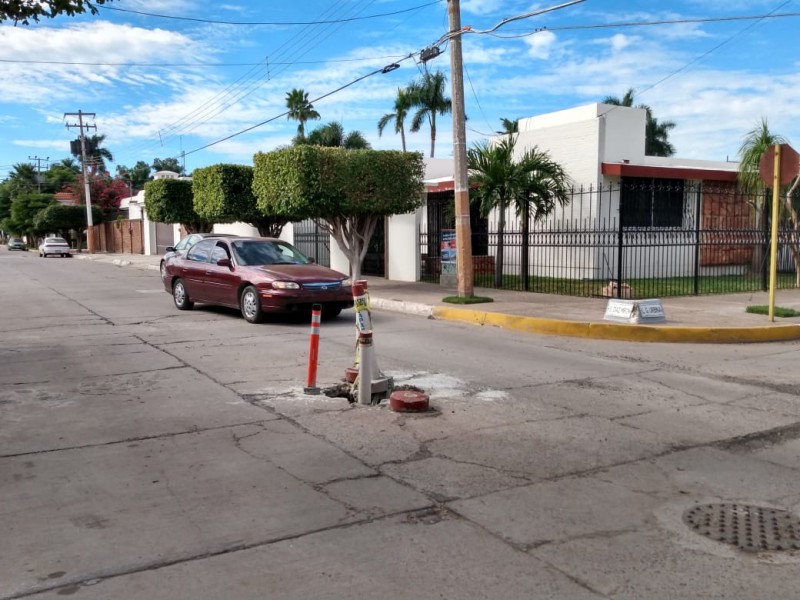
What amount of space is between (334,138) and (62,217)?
24.1 m

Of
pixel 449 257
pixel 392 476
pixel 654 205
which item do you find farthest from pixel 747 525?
pixel 654 205

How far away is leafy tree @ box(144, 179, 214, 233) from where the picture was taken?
98.1 feet

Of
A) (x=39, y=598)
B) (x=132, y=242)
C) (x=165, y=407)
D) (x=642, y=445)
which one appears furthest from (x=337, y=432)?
(x=132, y=242)

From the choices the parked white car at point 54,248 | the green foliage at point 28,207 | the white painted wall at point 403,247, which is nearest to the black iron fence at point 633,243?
the white painted wall at point 403,247

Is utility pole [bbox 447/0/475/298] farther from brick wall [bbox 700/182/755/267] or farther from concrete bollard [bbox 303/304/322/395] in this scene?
brick wall [bbox 700/182/755/267]

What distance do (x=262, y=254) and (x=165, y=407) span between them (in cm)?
688

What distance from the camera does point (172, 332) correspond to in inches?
444

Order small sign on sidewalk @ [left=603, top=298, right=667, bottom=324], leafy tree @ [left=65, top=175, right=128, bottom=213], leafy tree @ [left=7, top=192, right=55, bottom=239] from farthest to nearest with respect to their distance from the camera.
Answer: leafy tree @ [left=7, top=192, right=55, bottom=239]
leafy tree @ [left=65, top=175, right=128, bottom=213]
small sign on sidewalk @ [left=603, top=298, right=667, bottom=324]

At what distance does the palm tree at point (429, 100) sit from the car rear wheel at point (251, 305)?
34.5 m

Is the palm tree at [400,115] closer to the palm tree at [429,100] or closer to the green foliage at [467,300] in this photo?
the palm tree at [429,100]

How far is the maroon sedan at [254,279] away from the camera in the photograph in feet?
39.0

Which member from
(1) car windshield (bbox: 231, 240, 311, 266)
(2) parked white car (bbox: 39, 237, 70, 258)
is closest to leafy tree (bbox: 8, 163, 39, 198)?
(2) parked white car (bbox: 39, 237, 70, 258)

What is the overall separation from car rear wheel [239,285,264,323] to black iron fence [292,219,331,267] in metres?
12.7

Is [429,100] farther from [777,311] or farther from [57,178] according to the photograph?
[57,178]
